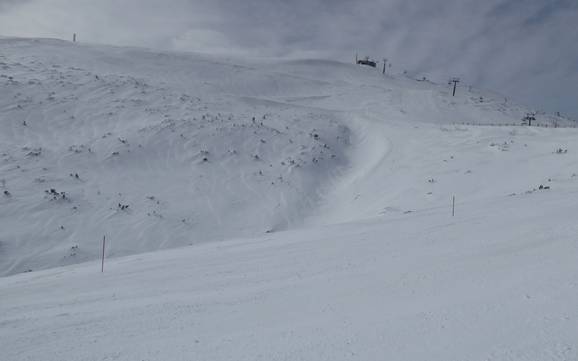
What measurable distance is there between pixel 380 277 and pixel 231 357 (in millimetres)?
2856

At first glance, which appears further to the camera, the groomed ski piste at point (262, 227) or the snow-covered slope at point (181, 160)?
the snow-covered slope at point (181, 160)

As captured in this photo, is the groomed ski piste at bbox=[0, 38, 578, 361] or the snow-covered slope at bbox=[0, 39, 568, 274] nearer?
the groomed ski piste at bbox=[0, 38, 578, 361]

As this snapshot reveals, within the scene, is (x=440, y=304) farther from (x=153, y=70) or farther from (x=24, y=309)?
(x=153, y=70)

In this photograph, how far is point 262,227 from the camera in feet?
45.3

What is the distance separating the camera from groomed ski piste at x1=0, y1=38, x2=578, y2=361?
479 centimetres

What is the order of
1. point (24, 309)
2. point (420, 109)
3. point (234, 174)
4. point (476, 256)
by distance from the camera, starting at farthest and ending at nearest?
1. point (420, 109)
2. point (234, 174)
3. point (476, 256)
4. point (24, 309)

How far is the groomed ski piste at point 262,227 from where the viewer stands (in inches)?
188

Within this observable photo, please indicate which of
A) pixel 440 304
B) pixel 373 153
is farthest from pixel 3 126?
pixel 440 304

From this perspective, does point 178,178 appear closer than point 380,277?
No

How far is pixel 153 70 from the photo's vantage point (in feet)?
110

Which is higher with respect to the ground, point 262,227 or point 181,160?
point 181,160

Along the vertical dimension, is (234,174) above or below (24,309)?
above

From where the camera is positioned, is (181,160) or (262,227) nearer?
(262,227)

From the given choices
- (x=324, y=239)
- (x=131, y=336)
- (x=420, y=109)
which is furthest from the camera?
(x=420, y=109)
